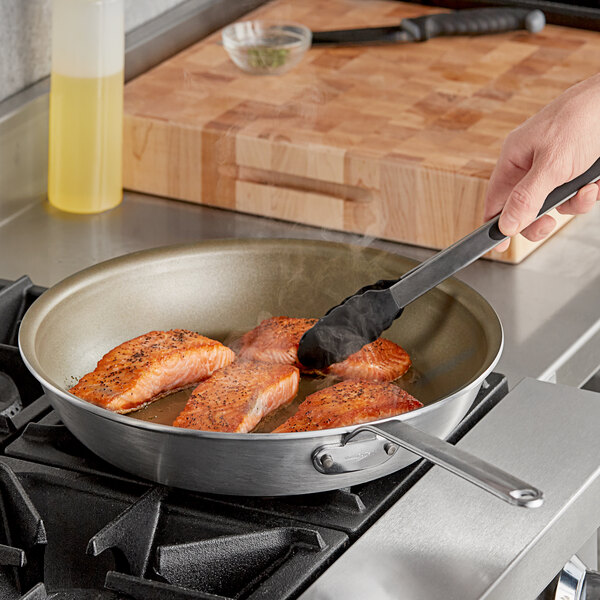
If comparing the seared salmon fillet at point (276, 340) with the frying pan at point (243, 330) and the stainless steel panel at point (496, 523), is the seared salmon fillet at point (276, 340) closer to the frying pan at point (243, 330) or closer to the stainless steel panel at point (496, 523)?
the frying pan at point (243, 330)

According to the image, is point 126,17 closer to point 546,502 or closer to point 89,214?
point 89,214

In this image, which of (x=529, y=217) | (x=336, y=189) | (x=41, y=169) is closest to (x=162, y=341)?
(x=529, y=217)

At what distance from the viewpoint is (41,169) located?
164 cm

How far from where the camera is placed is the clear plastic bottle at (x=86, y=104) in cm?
146

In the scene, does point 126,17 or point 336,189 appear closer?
point 336,189

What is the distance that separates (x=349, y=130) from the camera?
5.16 ft

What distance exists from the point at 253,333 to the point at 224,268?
99 mm

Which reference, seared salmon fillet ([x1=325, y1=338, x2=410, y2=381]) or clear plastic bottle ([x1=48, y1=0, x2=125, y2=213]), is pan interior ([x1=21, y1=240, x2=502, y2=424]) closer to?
seared salmon fillet ([x1=325, y1=338, x2=410, y2=381])

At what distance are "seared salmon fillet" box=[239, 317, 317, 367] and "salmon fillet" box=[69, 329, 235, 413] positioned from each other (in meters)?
0.03

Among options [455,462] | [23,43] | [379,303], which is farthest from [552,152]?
[23,43]

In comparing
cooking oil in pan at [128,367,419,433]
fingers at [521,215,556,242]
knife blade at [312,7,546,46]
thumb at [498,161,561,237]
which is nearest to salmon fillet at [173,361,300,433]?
cooking oil in pan at [128,367,419,433]

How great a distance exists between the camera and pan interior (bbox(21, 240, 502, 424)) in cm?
111

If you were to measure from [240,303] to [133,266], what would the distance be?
13cm

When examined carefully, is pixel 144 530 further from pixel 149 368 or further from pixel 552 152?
pixel 552 152
